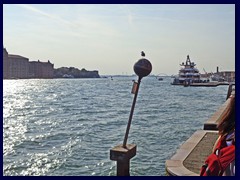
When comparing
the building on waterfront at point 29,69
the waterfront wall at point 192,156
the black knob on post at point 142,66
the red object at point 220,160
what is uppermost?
the building on waterfront at point 29,69

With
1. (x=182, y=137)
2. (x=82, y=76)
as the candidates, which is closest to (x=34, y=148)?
(x=182, y=137)

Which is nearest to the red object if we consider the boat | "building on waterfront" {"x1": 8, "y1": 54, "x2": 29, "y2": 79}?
the boat

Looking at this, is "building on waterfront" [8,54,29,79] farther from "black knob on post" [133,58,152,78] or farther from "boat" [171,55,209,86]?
"black knob on post" [133,58,152,78]

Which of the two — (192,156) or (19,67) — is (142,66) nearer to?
(192,156)

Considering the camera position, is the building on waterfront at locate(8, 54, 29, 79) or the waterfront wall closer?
the waterfront wall

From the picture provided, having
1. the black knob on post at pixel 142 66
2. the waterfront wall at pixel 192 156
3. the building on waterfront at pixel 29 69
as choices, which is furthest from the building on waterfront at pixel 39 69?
the black knob on post at pixel 142 66

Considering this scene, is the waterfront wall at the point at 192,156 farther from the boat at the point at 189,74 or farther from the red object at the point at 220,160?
the boat at the point at 189,74

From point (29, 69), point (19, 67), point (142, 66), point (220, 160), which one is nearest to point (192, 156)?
point (142, 66)

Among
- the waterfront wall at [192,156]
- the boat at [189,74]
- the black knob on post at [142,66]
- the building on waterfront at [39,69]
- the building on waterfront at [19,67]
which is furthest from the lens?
the building on waterfront at [39,69]

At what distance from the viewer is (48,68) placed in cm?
14962

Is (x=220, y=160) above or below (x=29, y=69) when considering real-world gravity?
below

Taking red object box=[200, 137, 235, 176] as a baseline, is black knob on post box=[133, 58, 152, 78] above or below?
above

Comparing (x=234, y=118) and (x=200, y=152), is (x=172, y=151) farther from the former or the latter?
(x=234, y=118)

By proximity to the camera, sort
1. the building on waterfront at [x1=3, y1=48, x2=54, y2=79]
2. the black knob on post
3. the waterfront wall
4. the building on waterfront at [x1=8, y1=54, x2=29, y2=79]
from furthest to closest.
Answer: the building on waterfront at [x1=3, y1=48, x2=54, y2=79]
the building on waterfront at [x1=8, y1=54, x2=29, y2=79]
the waterfront wall
the black knob on post
